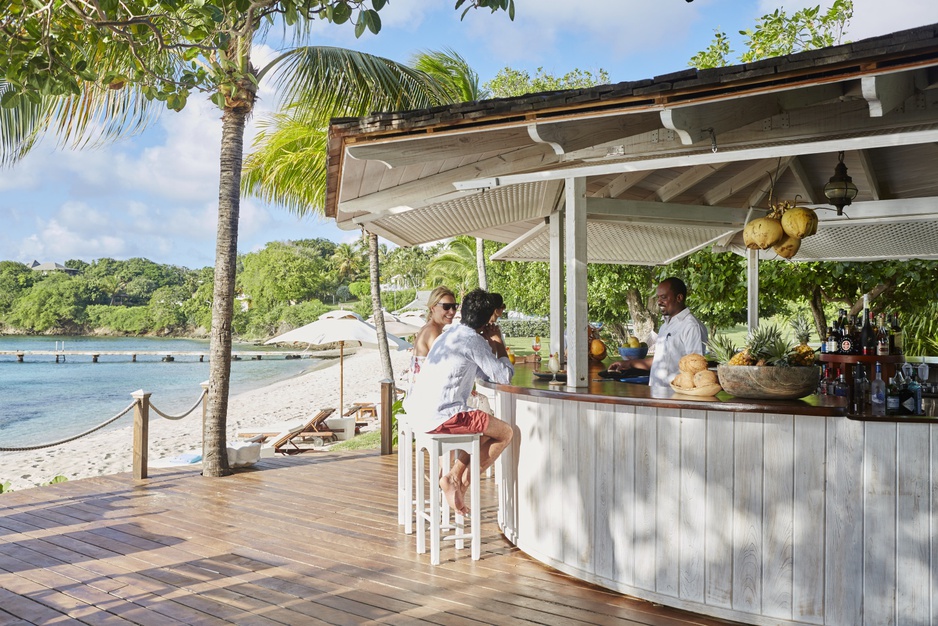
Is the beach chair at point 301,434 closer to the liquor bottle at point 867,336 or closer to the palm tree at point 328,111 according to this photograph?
the palm tree at point 328,111

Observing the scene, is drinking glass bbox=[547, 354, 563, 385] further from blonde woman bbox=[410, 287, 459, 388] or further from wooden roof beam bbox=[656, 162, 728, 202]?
wooden roof beam bbox=[656, 162, 728, 202]

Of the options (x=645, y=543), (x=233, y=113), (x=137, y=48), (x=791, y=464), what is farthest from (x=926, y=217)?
(x=233, y=113)

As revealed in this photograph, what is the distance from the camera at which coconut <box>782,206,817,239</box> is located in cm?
421

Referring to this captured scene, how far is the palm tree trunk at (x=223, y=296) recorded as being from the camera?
23.4 ft

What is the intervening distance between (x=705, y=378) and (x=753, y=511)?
26.4 inches

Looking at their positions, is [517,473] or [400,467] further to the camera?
[400,467]

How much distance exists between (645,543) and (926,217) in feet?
11.8

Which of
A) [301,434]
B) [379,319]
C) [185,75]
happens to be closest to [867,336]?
[185,75]

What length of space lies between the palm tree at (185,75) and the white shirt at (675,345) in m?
2.24

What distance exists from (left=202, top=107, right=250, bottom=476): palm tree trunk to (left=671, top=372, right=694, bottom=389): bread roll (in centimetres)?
462

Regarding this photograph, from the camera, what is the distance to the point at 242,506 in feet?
19.1

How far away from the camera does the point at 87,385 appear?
139ft

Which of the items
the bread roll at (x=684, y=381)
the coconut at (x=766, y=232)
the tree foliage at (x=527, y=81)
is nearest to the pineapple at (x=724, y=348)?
the bread roll at (x=684, y=381)

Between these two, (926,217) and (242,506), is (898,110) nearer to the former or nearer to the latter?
(926,217)
